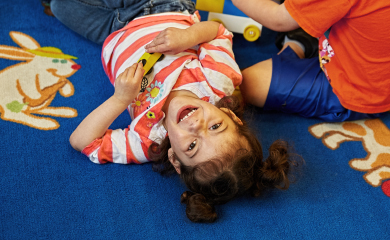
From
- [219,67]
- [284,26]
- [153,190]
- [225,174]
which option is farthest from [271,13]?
[153,190]

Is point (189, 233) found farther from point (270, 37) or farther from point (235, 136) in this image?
point (270, 37)

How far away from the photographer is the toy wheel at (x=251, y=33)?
1195 mm

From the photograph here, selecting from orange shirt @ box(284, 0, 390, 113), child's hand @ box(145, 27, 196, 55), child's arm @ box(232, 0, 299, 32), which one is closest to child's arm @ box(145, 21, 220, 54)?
child's hand @ box(145, 27, 196, 55)

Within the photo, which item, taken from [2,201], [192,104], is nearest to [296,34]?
[192,104]

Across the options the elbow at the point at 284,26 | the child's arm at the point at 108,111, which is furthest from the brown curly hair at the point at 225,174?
the elbow at the point at 284,26

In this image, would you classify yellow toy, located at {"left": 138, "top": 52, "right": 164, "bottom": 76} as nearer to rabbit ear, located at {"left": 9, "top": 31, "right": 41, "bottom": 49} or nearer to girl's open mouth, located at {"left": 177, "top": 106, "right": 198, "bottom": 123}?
girl's open mouth, located at {"left": 177, "top": 106, "right": 198, "bottom": 123}

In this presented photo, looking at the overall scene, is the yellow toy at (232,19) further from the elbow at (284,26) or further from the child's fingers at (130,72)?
the child's fingers at (130,72)

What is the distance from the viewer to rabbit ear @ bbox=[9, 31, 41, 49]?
1.12 meters

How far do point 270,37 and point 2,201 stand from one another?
3.51 ft

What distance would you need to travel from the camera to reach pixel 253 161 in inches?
31.7

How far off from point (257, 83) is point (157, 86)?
0.34m

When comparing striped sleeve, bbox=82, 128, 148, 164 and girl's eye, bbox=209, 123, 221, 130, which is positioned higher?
girl's eye, bbox=209, 123, 221, 130

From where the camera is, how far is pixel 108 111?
0.88m

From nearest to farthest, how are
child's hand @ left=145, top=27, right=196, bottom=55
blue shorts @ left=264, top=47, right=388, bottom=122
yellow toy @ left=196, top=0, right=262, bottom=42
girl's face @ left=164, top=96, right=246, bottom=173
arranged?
1. girl's face @ left=164, top=96, right=246, bottom=173
2. child's hand @ left=145, top=27, right=196, bottom=55
3. blue shorts @ left=264, top=47, right=388, bottom=122
4. yellow toy @ left=196, top=0, right=262, bottom=42
